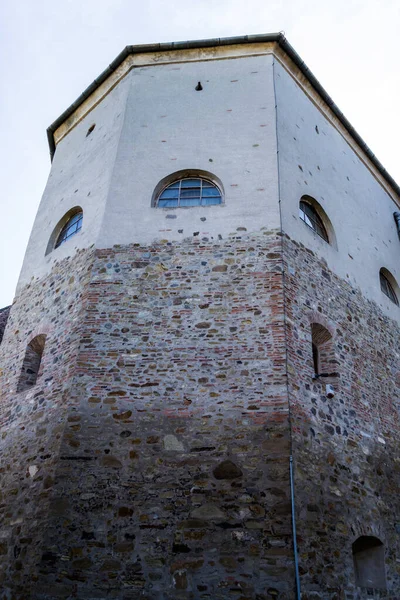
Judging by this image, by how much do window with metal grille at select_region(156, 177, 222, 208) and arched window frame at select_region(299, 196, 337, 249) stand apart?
6.01ft

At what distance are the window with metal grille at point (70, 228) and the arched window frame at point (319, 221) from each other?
4422mm

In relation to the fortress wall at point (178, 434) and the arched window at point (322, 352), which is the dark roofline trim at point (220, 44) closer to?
the fortress wall at point (178, 434)

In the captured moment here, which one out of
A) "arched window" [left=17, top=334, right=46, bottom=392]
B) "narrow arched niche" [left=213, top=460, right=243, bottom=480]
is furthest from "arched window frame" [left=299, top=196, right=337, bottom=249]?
"arched window" [left=17, top=334, right=46, bottom=392]

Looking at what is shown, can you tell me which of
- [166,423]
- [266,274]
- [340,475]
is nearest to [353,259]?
[266,274]

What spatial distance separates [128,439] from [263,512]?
6.84 feet

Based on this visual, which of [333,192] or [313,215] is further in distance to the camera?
[333,192]

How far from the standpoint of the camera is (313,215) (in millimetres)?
10984

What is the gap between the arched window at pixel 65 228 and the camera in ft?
36.6

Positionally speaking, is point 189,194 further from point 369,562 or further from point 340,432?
point 369,562

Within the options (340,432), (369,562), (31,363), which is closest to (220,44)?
(31,363)

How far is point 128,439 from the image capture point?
25.3 feet

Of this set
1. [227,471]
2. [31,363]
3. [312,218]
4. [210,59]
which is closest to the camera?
[227,471]

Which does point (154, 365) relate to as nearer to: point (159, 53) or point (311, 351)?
point (311, 351)

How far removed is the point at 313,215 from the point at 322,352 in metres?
3.04
